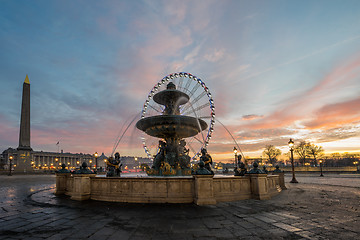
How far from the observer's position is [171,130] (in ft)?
53.7

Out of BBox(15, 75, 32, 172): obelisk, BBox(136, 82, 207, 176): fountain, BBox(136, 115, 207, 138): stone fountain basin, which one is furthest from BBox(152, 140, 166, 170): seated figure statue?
BBox(15, 75, 32, 172): obelisk

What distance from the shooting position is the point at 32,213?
7.12 metres

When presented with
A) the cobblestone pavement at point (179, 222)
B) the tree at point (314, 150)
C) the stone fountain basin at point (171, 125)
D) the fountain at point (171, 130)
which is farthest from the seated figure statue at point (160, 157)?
the tree at point (314, 150)

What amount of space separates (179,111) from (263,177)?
1155 centimetres

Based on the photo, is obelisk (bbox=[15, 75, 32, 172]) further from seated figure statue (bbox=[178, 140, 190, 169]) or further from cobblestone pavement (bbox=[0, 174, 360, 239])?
cobblestone pavement (bbox=[0, 174, 360, 239])

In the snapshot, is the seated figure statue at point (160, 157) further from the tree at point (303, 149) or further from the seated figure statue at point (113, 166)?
the tree at point (303, 149)

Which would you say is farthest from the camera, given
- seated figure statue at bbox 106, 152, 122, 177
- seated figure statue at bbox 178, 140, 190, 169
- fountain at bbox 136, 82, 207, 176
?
seated figure statue at bbox 178, 140, 190, 169

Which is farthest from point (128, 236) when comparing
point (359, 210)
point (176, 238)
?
point (359, 210)

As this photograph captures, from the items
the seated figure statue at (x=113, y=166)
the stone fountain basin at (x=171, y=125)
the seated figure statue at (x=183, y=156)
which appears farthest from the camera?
the seated figure statue at (x=183, y=156)

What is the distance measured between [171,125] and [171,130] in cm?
65

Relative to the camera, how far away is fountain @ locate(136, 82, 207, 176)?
15.7 meters

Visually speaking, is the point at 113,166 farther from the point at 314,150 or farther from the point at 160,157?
the point at 314,150

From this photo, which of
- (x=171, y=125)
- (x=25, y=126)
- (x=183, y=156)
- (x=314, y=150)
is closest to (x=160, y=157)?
(x=183, y=156)

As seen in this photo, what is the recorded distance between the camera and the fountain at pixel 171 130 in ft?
51.6
